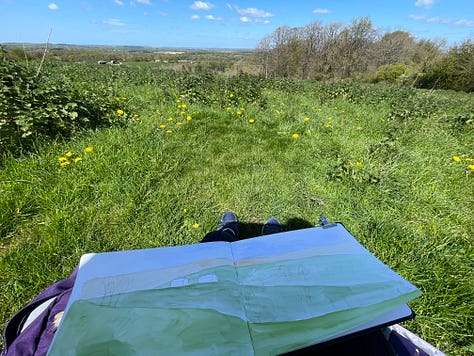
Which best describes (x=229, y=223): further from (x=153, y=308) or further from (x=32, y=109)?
(x=32, y=109)

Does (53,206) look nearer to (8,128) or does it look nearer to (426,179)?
(8,128)

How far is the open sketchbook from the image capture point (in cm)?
76

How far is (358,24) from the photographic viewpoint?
2494cm

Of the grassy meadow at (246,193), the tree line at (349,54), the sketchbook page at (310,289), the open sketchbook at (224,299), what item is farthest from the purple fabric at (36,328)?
the tree line at (349,54)

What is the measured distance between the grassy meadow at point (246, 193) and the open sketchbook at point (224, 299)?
79 cm

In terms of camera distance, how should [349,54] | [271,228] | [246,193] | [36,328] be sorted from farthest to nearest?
[349,54] < [246,193] < [271,228] < [36,328]

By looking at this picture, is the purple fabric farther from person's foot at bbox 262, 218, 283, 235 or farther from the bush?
the bush

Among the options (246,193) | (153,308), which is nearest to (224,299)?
(153,308)

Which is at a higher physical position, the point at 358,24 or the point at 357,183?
the point at 358,24

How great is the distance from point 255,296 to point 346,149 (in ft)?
9.83

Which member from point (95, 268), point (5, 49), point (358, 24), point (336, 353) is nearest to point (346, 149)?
point (336, 353)

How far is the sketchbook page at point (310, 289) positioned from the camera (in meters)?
0.80

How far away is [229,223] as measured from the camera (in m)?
2.03

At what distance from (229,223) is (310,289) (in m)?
1.15
